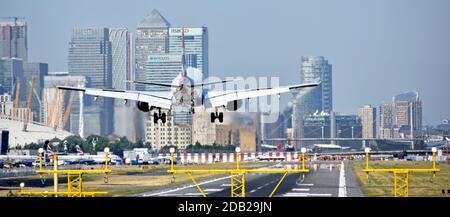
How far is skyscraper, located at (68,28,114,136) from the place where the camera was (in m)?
20.7

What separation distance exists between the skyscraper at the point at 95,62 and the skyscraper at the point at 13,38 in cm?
133

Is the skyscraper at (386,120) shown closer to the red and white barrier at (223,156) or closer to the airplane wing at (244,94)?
the airplane wing at (244,94)

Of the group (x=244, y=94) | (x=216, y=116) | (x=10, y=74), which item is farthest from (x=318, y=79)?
(x=10, y=74)

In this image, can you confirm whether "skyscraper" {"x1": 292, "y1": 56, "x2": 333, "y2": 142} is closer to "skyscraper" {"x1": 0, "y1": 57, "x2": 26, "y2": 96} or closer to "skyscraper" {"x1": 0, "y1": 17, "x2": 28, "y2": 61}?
"skyscraper" {"x1": 0, "y1": 17, "x2": 28, "y2": 61}

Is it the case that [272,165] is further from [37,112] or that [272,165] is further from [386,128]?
[37,112]

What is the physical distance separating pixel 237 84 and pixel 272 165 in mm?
6154

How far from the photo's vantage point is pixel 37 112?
2647cm

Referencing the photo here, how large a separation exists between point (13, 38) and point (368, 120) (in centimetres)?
1084

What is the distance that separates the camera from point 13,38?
20.1 metres

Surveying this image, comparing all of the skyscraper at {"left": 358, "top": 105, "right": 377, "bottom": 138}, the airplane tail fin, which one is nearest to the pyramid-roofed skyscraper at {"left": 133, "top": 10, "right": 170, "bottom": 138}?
the airplane tail fin

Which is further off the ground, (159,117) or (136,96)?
(136,96)

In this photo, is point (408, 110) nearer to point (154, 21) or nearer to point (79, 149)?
point (154, 21)

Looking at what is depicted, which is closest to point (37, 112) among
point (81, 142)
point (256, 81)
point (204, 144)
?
point (81, 142)

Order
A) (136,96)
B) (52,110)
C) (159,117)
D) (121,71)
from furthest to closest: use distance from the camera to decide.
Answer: (159,117) → (52,110) → (136,96) → (121,71)
